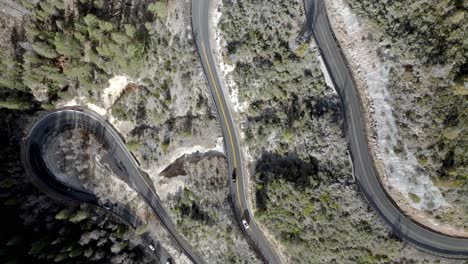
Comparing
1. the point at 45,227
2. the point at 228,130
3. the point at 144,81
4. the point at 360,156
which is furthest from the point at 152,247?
the point at 360,156

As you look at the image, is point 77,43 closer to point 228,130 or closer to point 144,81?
point 144,81

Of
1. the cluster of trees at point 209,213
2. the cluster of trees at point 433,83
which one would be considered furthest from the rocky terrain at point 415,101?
the cluster of trees at point 209,213

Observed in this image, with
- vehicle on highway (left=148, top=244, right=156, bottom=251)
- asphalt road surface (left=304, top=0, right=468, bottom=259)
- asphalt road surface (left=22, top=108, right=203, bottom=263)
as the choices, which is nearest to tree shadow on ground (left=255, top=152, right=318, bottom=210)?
asphalt road surface (left=304, top=0, right=468, bottom=259)

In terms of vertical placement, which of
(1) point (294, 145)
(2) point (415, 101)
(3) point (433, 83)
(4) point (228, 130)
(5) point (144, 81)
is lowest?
(2) point (415, 101)

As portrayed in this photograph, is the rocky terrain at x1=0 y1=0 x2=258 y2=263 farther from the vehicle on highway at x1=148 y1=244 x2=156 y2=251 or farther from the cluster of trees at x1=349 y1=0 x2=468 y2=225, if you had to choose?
the cluster of trees at x1=349 y1=0 x2=468 y2=225

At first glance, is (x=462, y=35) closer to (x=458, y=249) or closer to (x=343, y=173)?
(x=343, y=173)

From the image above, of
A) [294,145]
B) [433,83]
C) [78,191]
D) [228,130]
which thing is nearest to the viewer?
[433,83]

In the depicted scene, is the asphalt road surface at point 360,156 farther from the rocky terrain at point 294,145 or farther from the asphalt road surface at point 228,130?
the asphalt road surface at point 228,130
